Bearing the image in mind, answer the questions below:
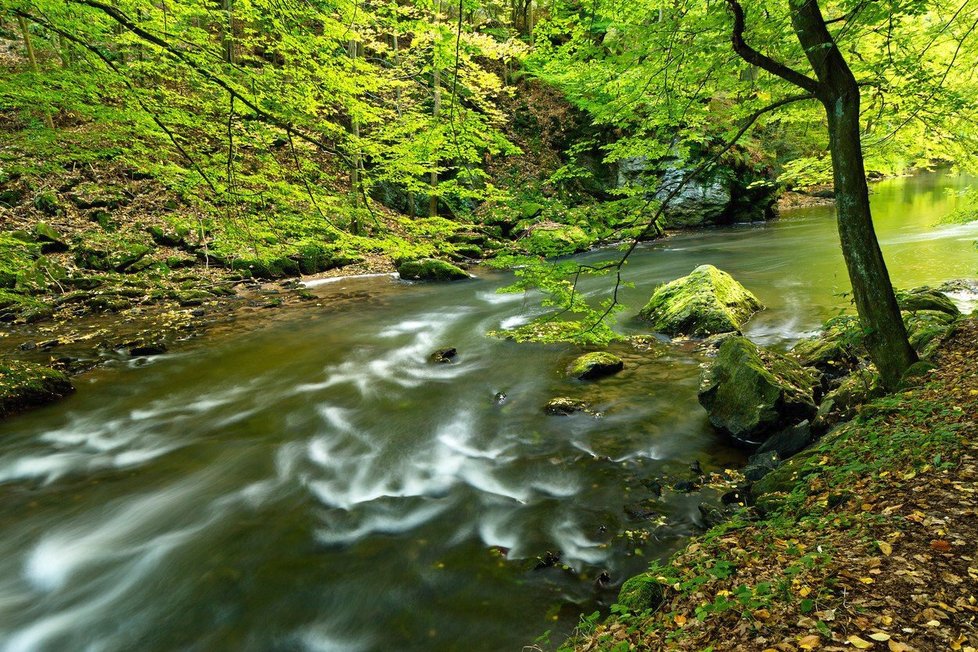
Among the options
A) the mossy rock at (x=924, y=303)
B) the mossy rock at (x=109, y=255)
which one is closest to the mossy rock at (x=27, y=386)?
the mossy rock at (x=109, y=255)

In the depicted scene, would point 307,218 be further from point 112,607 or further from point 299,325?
point 299,325

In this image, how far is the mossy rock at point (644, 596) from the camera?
3.21 meters

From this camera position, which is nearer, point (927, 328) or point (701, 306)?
point (927, 328)

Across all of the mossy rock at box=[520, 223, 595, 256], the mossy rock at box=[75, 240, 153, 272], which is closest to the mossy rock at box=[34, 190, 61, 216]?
the mossy rock at box=[75, 240, 153, 272]

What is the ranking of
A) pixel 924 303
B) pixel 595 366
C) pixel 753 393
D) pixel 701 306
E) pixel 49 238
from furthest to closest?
pixel 49 238 → pixel 701 306 → pixel 595 366 → pixel 924 303 → pixel 753 393

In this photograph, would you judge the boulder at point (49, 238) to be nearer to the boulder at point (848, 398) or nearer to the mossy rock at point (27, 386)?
the mossy rock at point (27, 386)

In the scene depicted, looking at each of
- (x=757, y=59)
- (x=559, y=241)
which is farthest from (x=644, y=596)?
(x=757, y=59)

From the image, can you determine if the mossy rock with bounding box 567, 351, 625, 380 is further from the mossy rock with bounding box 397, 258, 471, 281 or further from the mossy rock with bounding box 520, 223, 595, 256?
the mossy rock with bounding box 397, 258, 471, 281

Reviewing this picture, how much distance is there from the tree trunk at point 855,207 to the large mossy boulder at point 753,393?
0.99 metres

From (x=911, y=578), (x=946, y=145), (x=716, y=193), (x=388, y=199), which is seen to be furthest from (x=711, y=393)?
(x=716, y=193)

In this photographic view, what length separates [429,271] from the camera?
56.4 ft

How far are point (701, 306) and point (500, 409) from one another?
5.10 meters

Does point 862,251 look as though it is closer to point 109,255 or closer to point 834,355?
point 834,355

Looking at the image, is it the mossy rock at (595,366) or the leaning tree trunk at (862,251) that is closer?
the leaning tree trunk at (862,251)
